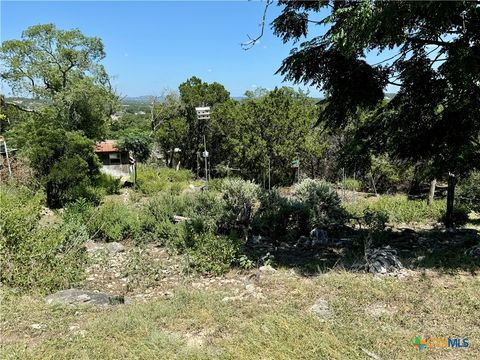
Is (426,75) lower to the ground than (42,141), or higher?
higher

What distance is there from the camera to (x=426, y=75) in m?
5.12

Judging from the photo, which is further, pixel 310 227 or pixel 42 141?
pixel 42 141

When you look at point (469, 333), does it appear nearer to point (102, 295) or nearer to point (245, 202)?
point (102, 295)

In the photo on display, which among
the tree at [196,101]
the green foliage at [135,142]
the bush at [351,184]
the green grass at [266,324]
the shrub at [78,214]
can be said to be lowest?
the bush at [351,184]

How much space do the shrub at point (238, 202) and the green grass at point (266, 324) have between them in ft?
10.4

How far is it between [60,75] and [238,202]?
1353 centimetres

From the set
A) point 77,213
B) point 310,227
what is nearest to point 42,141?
point 77,213

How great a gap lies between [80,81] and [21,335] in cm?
1474

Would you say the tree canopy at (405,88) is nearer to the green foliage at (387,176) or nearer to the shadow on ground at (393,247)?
the shadow on ground at (393,247)

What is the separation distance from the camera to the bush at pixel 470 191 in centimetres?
1140

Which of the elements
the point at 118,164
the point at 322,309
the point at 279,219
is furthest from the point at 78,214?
the point at 118,164

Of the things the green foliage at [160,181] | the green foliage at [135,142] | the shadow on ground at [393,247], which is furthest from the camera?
the green foliage at [135,142]

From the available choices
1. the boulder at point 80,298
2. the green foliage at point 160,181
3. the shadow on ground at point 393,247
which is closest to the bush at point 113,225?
the shadow on ground at point 393,247

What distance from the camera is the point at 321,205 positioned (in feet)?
25.6
